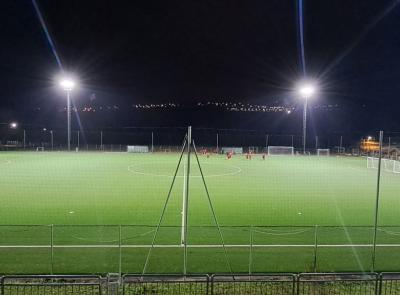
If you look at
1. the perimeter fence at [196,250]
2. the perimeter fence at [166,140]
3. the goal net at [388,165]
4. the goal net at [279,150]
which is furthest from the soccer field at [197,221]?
the perimeter fence at [166,140]

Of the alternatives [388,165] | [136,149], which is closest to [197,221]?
[388,165]

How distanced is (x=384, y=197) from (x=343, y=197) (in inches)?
96.4

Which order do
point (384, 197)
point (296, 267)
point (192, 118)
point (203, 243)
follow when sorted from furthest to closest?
point (192, 118)
point (384, 197)
point (203, 243)
point (296, 267)

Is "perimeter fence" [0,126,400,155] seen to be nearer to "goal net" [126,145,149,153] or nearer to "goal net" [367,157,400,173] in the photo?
"goal net" [126,145,149,153]

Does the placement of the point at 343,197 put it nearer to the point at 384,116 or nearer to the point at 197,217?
the point at 197,217

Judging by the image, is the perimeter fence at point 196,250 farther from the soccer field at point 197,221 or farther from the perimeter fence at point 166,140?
the perimeter fence at point 166,140

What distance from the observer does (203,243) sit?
14.1 metres

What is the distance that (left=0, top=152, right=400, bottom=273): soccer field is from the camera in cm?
1208

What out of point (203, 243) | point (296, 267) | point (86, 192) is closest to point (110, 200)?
point (86, 192)

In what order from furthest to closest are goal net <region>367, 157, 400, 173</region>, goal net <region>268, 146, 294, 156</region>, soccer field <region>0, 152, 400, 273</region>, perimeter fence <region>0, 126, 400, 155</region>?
perimeter fence <region>0, 126, 400, 155</region> < goal net <region>268, 146, 294, 156</region> < goal net <region>367, 157, 400, 173</region> < soccer field <region>0, 152, 400, 273</region>

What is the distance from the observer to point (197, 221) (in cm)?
1772

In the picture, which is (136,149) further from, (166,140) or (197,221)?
(197,221)

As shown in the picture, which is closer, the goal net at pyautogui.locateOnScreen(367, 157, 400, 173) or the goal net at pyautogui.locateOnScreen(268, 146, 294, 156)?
the goal net at pyautogui.locateOnScreen(367, 157, 400, 173)

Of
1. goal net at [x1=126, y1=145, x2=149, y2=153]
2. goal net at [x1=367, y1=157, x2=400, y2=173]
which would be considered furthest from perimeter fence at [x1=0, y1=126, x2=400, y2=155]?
goal net at [x1=367, y1=157, x2=400, y2=173]
